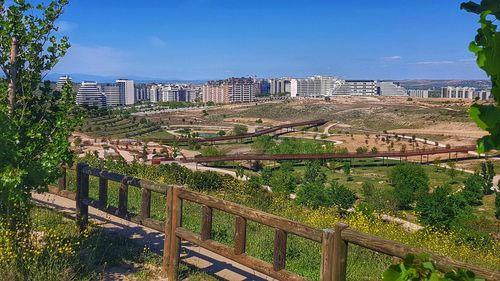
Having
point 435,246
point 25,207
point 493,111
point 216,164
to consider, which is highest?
point 493,111

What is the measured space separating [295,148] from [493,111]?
8184 centimetres

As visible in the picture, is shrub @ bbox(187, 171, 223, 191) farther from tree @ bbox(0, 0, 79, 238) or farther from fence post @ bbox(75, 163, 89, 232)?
tree @ bbox(0, 0, 79, 238)

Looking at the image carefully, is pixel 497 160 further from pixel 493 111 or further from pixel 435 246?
pixel 493 111

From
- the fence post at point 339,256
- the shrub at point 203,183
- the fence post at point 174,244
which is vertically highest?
the fence post at point 339,256

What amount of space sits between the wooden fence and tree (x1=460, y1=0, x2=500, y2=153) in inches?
75.9

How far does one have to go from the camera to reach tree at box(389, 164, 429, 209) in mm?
43062

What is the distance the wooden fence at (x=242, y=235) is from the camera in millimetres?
3883

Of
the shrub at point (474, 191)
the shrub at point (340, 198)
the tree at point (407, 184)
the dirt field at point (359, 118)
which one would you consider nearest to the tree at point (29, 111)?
the shrub at point (340, 198)

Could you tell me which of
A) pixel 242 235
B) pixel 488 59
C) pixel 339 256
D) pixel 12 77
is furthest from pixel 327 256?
pixel 12 77

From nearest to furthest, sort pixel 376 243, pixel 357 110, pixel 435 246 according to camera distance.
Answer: pixel 376 243 < pixel 435 246 < pixel 357 110

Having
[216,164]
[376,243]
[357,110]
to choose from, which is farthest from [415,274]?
[357,110]

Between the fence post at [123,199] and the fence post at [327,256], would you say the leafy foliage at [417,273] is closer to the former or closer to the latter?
the fence post at [327,256]

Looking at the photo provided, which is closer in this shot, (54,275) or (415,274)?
(415,274)

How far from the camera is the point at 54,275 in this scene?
193 inches
